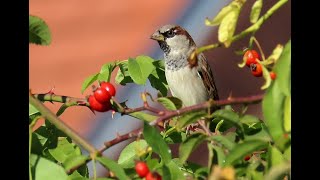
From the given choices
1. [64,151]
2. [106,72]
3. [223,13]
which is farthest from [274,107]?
[106,72]

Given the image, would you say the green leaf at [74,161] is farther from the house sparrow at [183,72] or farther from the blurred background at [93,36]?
the blurred background at [93,36]

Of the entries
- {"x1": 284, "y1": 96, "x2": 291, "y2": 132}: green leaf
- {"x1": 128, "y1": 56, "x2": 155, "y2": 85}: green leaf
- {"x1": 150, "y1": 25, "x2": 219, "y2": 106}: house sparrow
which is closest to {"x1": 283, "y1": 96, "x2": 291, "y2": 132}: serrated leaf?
{"x1": 284, "y1": 96, "x2": 291, "y2": 132}: green leaf

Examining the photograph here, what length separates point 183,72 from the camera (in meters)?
2.62

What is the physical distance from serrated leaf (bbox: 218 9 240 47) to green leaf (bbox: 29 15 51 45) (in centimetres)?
22

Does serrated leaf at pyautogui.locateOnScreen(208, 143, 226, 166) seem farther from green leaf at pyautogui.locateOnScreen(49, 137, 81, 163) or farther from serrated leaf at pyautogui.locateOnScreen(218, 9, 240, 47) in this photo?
green leaf at pyautogui.locateOnScreen(49, 137, 81, 163)

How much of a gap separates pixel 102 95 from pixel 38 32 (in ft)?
0.36

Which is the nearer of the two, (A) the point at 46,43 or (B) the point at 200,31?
(A) the point at 46,43

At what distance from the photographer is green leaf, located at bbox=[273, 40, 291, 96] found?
75 cm

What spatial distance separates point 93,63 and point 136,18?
47cm

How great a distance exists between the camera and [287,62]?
29.7 inches

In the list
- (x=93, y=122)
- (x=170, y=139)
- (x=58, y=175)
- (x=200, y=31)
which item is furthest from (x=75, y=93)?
(x=58, y=175)

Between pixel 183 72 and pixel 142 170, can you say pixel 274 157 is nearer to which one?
pixel 142 170

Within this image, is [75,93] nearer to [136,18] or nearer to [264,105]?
[136,18]

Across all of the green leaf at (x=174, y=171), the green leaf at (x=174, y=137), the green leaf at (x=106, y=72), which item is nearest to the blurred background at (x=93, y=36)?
the green leaf at (x=106, y=72)
